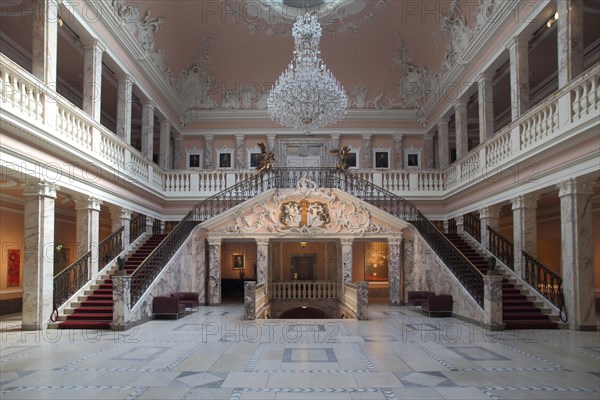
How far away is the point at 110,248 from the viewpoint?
16438mm

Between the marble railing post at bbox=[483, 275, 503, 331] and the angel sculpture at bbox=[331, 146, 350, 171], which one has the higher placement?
the angel sculpture at bbox=[331, 146, 350, 171]

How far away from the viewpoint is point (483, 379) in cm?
719

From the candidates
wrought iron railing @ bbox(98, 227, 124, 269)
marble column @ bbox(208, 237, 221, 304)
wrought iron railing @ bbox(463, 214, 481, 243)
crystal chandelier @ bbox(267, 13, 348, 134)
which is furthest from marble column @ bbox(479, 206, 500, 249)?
wrought iron railing @ bbox(98, 227, 124, 269)

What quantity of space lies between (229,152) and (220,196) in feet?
16.9

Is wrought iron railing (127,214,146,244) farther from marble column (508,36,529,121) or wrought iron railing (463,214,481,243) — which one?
marble column (508,36,529,121)

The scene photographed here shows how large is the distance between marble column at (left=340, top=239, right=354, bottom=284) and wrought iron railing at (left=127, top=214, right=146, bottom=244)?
7170mm

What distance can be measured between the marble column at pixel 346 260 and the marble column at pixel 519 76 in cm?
707

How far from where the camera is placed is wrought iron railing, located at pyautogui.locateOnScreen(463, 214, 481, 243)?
18.4 meters

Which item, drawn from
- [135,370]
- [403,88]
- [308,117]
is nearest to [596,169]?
[308,117]

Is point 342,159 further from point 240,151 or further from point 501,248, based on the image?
point 501,248

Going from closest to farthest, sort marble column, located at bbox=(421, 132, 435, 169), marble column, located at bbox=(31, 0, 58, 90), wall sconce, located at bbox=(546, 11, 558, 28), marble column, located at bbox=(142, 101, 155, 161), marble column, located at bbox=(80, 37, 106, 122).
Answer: marble column, located at bbox=(31, 0, 58, 90) < wall sconce, located at bbox=(546, 11, 558, 28) < marble column, located at bbox=(80, 37, 106, 122) < marble column, located at bbox=(142, 101, 155, 161) < marble column, located at bbox=(421, 132, 435, 169)

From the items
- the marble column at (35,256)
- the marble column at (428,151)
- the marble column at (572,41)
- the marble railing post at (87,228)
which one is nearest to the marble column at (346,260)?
the marble column at (428,151)

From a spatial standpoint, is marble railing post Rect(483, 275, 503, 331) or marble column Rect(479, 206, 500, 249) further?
marble column Rect(479, 206, 500, 249)

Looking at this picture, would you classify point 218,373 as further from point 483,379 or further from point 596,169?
point 596,169
